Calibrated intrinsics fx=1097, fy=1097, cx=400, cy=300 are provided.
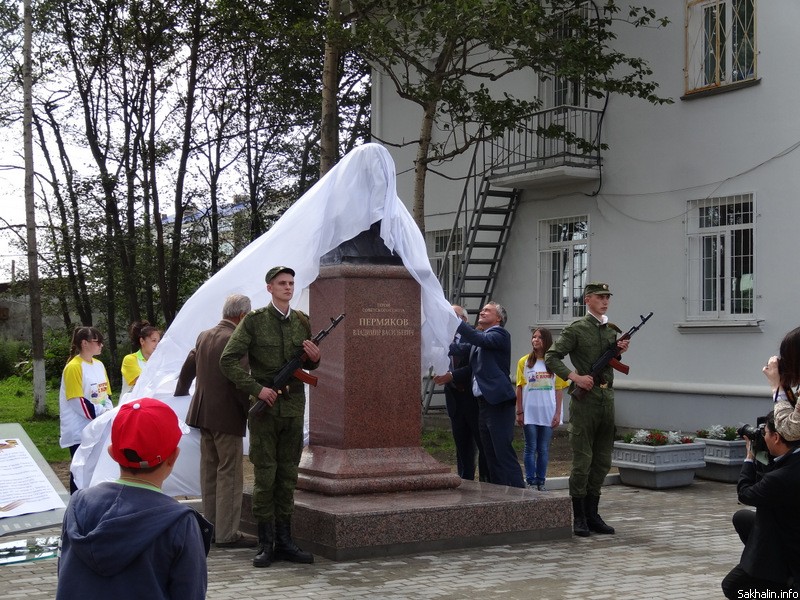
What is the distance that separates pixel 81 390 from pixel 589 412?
481 cm

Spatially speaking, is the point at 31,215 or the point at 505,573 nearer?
the point at 505,573

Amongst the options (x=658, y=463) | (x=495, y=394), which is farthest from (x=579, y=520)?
(x=658, y=463)

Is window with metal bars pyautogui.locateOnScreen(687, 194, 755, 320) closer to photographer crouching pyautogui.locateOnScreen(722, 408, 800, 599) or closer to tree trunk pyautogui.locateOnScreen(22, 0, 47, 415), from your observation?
photographer crouching pyautogui.locateOnScreen(722, 408, 800, 599)

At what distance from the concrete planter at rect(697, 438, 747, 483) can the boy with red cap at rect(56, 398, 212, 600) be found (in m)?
10.7

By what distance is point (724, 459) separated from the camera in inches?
514

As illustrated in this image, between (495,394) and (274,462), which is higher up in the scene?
(495,394)

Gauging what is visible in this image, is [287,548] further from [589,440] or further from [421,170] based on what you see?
[421,170]

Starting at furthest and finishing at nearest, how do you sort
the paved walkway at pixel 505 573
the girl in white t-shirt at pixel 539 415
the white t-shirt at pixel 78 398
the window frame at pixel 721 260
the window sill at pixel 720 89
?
the window frame at pixel 721 260, the window sill at pixel 720 89, the girl in white t-shirt at pixel 539 415, the white t-shirt at pixel 78 398, the paved walkway at pixel 505 573

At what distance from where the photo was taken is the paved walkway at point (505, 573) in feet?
23.0

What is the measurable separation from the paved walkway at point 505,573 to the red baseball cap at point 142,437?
376 cm

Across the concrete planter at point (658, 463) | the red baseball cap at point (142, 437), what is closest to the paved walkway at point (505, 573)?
Result: the concrete planter at point (658, 463)

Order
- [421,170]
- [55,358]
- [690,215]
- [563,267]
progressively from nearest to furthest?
[690,215]
[421,170]
[563,267]
[55,358]

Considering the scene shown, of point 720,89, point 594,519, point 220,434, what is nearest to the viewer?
point 220,434

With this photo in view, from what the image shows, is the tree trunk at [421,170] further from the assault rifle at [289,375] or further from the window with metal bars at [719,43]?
the assault rifle at [289,375]
